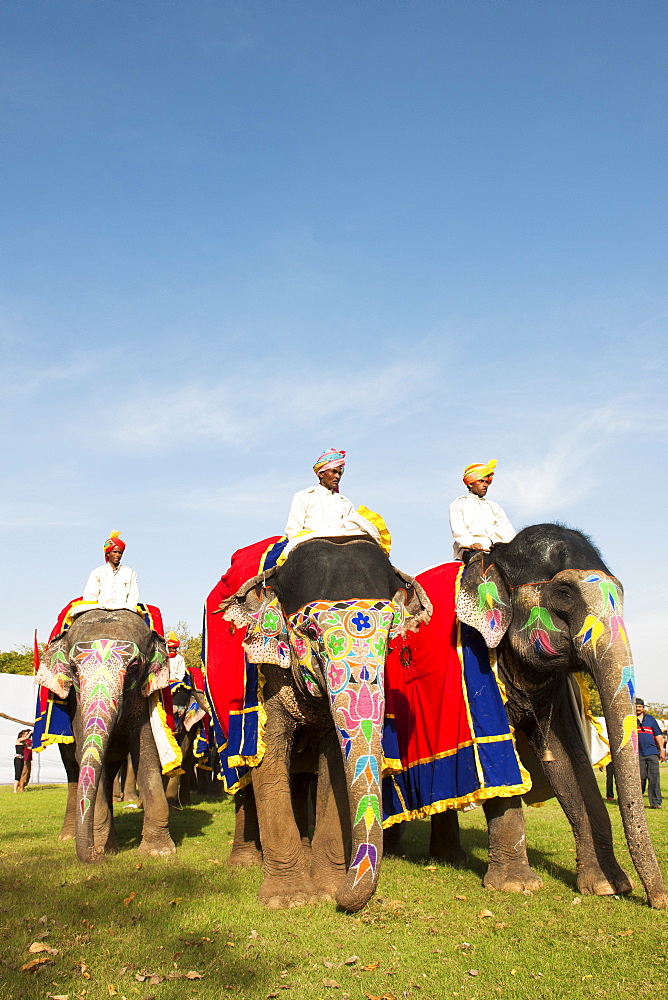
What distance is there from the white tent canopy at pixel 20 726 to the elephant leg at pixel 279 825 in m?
20.9

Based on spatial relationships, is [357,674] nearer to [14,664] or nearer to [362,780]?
[362,780]

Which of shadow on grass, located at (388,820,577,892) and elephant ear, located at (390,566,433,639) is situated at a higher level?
elephant ear, located at (390,566,433,639)

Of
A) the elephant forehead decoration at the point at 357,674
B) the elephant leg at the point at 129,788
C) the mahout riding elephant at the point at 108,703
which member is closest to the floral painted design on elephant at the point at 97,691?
the mahout riding elephant at the point at 108,703

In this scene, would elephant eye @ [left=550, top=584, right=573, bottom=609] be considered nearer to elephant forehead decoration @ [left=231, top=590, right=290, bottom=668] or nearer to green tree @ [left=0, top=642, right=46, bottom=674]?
elephant forehead decoration @ [left=231, top=590, right=290, bottom=668]

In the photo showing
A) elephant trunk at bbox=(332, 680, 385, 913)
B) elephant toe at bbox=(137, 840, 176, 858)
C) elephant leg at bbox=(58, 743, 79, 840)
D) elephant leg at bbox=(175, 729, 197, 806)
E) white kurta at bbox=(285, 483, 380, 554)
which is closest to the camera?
elephant trunk at bbox=(332, 680, 385, 913)

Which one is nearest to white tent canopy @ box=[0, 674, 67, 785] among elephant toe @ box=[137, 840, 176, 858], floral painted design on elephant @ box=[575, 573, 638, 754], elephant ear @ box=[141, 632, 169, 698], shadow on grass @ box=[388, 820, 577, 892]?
elephant ear @ box=[141, 632, 169, 698]

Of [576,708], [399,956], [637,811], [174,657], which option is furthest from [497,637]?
[174,657]

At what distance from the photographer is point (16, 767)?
2233 centimetres

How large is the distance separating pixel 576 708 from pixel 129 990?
5.06 m

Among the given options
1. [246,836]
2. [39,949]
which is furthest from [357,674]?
[246,836]

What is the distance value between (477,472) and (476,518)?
0.58m

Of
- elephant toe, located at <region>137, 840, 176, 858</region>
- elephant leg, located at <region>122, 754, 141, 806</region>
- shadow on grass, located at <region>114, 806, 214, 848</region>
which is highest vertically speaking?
elephant leg, located at <region>122, 754, 141, 806</region>

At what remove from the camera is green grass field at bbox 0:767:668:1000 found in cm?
514

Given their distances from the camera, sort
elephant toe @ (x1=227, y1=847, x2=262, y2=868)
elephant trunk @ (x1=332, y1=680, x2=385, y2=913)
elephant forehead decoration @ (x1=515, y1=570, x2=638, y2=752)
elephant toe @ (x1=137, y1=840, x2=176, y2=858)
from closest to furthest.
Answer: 1. elephant trunk @ (x1=332, y1=680, x2=385, y2=913)
2. elephant forehead decoration @ (x1=515, y1=570, x2=638, y2=752)
3. elephant toe @ (x1=227, y1=847, x2=262, y2=868)
4. elephant toe @ (x1=137, y1=840, x2=176, y2=858)
